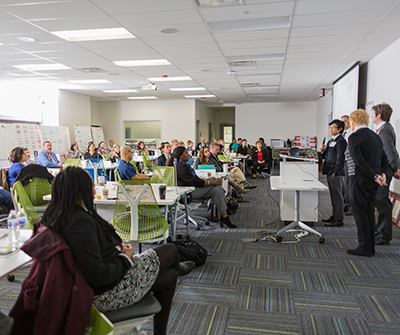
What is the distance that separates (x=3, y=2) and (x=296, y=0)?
343 cm

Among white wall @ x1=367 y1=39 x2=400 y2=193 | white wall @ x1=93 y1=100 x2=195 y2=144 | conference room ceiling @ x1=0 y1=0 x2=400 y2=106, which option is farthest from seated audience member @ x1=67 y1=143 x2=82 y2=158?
white wall @ x1=367 y1=39 x2=400 y2=193

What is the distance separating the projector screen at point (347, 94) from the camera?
742 cm

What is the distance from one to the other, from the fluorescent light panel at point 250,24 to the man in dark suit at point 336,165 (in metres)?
1.62

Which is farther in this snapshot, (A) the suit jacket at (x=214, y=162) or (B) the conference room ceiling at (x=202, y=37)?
(A) the suit jacket at (x=214, y=162)

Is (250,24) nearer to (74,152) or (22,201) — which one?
(22,201)

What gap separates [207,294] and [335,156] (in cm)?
306

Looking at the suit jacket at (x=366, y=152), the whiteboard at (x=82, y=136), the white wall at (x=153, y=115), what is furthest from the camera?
the white wall at (x=153, y=115)

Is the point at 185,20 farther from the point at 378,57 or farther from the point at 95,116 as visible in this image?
Answer: the point at 95,116

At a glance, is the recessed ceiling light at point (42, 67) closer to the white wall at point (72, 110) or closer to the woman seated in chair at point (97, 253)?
the white wall at point (72, 110)

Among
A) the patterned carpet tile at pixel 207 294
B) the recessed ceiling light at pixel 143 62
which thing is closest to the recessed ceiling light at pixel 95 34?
the recessed ceiling light at pixel 143 62

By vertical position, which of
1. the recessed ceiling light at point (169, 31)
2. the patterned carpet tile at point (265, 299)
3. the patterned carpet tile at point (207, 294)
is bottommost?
the patterned carpet tile at point (207, 294)

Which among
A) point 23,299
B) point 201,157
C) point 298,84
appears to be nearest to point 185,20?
point 201,157

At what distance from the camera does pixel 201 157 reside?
22.1 feet

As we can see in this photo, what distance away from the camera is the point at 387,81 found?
6105 millimetres
